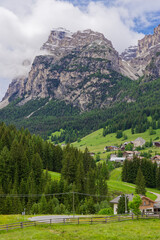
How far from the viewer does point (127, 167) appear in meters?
151

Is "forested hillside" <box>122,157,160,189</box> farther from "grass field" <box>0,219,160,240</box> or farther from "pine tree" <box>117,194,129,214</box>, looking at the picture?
"grass field" <box>0,219,160,240</box>

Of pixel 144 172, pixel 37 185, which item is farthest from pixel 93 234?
pixel 144 172

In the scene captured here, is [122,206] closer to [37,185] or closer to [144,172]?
[37,185]

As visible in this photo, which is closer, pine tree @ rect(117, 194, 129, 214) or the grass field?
the grass field

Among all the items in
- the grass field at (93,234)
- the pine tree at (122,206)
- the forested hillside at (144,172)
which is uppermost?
the forested hillside at (144,172)

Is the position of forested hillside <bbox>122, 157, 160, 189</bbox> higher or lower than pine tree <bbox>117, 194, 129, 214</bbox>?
higher

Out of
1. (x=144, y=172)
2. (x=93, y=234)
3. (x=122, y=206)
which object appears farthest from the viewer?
(x=144, y=172)

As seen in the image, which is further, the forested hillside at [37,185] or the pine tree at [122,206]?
the forested hillside at [37,185]

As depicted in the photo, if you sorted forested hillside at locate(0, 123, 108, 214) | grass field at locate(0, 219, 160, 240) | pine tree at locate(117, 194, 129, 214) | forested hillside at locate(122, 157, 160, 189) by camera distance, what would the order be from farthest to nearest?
forested hillside at locate(122, 157, 160, 189)
forested hillside at locate(0, 123, 108, 214)
pine tree at locate(117, 194, 129, 214)
grass field at locate(0, 219, 160, 240)

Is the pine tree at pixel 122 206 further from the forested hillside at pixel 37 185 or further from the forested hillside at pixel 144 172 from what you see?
the forested hillside at pixel 144 172

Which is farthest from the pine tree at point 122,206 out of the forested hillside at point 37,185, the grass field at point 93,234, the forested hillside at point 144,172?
the forested hillside at point 144,172

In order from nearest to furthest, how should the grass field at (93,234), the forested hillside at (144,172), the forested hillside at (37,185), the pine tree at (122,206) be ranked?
the grass field at (93,234) < the pine tree at (122,206) < the forested hillside at (37,185) < the forested hillside at (144,172)

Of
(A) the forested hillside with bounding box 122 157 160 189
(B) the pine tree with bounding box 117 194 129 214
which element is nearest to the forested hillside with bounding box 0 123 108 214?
(B) the pine tree with bounding box 117 194 129 214

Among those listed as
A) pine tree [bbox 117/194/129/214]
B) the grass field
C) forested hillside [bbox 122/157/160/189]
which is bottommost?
pine tree [bbox 117/194/129/214]
